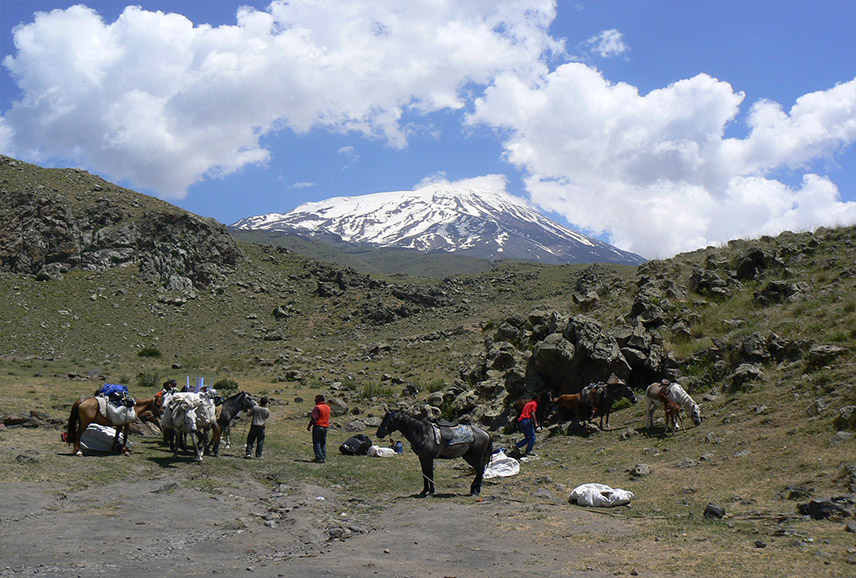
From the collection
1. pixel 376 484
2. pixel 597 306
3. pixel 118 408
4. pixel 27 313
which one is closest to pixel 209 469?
pixel 118 408

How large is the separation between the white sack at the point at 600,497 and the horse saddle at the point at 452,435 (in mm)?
2245

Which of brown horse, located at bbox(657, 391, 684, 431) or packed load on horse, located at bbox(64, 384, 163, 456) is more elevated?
brown horse, located at bbox(657, 391, 684, 431)

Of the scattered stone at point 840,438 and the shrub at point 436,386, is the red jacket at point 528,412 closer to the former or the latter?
the scattered stone at point 840,438

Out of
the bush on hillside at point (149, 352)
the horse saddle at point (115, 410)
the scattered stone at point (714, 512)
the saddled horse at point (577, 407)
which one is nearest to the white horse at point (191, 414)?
the horse saddle at point (115, 410)

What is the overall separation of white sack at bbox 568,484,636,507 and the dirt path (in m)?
0.57

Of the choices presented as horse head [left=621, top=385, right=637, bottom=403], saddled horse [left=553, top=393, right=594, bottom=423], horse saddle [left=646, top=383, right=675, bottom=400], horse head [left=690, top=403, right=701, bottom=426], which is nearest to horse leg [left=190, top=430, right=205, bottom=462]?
saddled horse [left=553, top=393, right=594, bottom=423]

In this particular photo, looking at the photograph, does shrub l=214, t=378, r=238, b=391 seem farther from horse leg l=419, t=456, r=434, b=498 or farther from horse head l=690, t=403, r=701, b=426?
horse head l=690, t=403, r=701, b=426

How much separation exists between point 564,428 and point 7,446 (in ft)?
47.5

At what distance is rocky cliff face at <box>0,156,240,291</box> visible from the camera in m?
52.2

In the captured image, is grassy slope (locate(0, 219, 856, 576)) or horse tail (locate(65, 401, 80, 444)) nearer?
grassy slope (locate(0, 219, 856, 576))

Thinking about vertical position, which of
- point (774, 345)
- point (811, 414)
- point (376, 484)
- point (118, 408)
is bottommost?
point (376, 484)

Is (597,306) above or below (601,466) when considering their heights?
above

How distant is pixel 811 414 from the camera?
1327cm

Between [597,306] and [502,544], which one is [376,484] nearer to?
[502,544]
